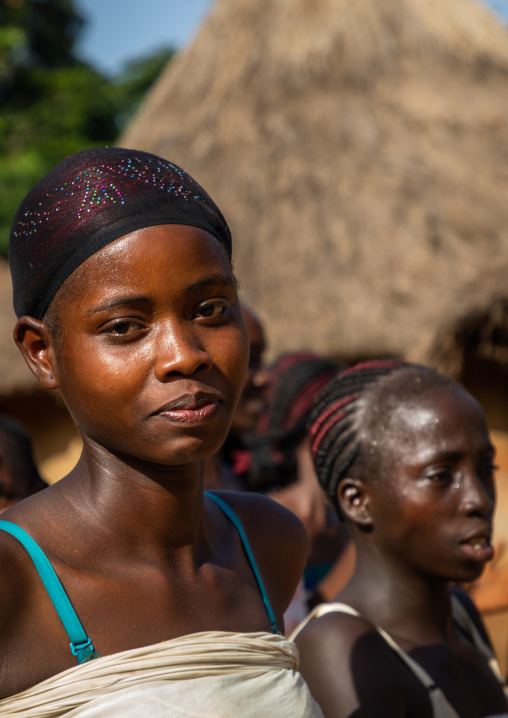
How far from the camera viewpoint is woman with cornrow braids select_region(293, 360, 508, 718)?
1.99 metres

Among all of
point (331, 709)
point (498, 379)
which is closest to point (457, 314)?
point (498, 379)

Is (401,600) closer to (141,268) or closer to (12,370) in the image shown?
(141,268)

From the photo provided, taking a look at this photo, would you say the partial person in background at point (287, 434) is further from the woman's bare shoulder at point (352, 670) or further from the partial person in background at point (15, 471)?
the woman's bare shoulder at point (352, 670)

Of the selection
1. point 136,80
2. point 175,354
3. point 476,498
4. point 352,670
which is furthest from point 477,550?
point 136,80

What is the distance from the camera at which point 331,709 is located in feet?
5.98

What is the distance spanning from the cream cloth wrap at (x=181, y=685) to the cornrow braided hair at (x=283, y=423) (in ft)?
9.87

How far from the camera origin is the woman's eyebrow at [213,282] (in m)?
1.31

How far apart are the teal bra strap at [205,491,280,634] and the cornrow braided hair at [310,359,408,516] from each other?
72cm

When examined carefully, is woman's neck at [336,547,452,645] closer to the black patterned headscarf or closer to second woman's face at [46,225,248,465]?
second woman's face at [46,225,248,465]

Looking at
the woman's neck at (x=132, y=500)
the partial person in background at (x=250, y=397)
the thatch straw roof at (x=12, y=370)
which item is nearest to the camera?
the woman's neck at (x=132, y=500)

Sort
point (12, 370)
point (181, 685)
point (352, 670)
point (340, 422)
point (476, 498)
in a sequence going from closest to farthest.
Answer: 1. point (181, 685)
2. point (352, 670)
3. point (476, 498)
4. point (340, 422)
5. point (12, 370)

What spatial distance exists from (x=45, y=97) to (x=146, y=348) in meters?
20.7

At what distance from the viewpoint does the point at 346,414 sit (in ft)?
7.68

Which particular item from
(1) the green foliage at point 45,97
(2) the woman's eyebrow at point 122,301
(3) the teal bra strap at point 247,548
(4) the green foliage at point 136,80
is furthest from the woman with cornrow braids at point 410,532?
(4) the green foliage at point 136,80
